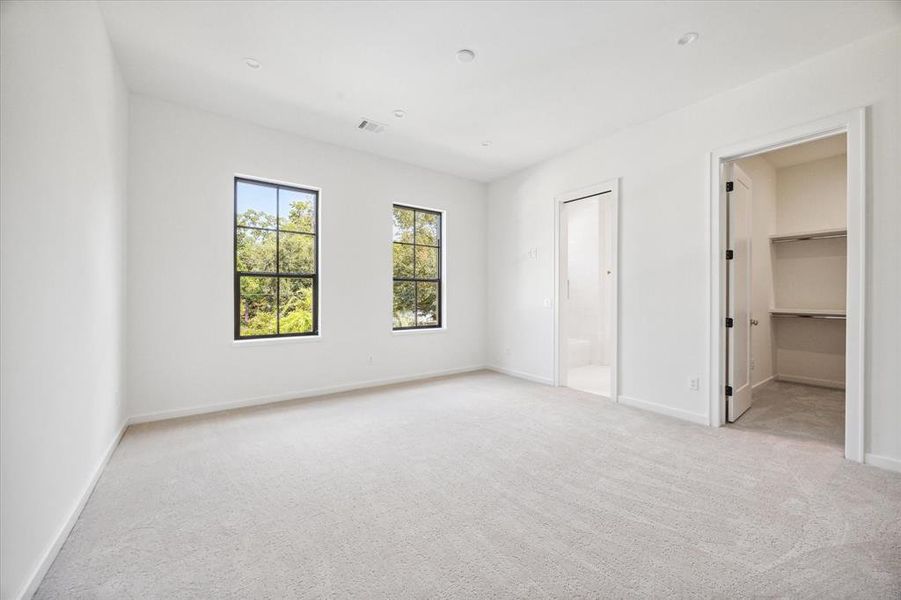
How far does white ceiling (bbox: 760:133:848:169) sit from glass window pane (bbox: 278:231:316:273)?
5.32 metres

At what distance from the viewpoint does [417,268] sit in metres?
5.61

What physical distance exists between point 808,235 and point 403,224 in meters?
5.27

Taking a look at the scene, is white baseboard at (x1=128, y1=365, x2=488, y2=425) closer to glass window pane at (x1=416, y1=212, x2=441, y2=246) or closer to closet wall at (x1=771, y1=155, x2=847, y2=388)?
glass window pane at (x1=416, y1=212, x2=441, y2=246)

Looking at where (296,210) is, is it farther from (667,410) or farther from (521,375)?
(667,410)

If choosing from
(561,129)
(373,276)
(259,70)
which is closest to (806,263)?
(561,129)

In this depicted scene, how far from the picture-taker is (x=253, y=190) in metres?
4.24

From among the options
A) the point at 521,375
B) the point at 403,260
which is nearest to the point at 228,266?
the point at 403,260

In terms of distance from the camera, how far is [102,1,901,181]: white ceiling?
97.7 inches

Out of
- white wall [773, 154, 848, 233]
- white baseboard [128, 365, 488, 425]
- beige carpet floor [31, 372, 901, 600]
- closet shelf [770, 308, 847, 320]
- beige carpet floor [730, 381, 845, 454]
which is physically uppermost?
white wall [773, 154, 848, 233]

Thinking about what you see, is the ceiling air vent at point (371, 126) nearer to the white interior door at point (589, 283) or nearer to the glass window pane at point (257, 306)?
the glass window pane at point (257, 306)

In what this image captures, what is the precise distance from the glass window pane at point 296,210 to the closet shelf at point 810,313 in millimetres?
6173

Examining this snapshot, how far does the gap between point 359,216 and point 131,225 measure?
2262 millimetres

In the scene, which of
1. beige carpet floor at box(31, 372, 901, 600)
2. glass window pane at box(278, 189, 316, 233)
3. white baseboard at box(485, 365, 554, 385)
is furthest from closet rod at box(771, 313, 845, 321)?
glass window pane at box(278, 189, 316, 233)

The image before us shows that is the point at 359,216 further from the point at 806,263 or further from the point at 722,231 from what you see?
the point at 806,263
